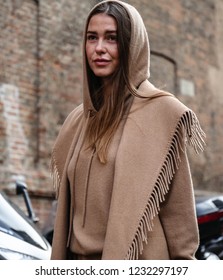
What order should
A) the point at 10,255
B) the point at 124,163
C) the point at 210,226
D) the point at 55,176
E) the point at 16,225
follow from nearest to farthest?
the point at 124,163
the point at 55,176
the point at 10,255
the point at 16,225
the point at 210,226

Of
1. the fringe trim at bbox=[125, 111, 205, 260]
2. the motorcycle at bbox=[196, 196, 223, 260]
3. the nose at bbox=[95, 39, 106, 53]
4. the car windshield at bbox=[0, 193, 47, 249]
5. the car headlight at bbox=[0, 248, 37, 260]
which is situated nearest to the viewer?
the fringe trim at bbox=[125, 111, 205, 260]

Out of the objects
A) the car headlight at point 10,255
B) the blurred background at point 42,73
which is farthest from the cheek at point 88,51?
the blurred background at point 42,73

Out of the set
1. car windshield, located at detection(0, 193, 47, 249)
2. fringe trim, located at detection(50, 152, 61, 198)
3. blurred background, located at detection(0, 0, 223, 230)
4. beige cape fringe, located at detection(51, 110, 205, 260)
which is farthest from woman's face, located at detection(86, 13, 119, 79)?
blurred background, located at detection(0, 0, 223, 230)

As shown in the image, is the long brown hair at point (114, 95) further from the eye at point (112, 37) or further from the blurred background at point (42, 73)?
the blurred background at point (42, 73)

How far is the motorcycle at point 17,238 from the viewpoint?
138 inches

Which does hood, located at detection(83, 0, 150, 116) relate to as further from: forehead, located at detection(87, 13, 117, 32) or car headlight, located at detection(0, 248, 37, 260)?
car headlight, located at detection(0, 248, 37, 260)

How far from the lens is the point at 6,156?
9102 millimetres

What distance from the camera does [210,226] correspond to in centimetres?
546

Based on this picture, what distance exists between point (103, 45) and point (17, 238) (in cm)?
157

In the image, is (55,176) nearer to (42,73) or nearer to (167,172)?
(167,172)

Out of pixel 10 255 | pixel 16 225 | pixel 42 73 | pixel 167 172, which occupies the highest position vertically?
pixel 167 172

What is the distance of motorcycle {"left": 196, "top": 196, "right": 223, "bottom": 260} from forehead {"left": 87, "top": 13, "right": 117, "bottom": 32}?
303 cm

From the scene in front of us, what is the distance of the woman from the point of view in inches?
92.4

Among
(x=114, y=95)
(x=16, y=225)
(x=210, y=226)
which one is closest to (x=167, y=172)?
(x=114, y=95)
